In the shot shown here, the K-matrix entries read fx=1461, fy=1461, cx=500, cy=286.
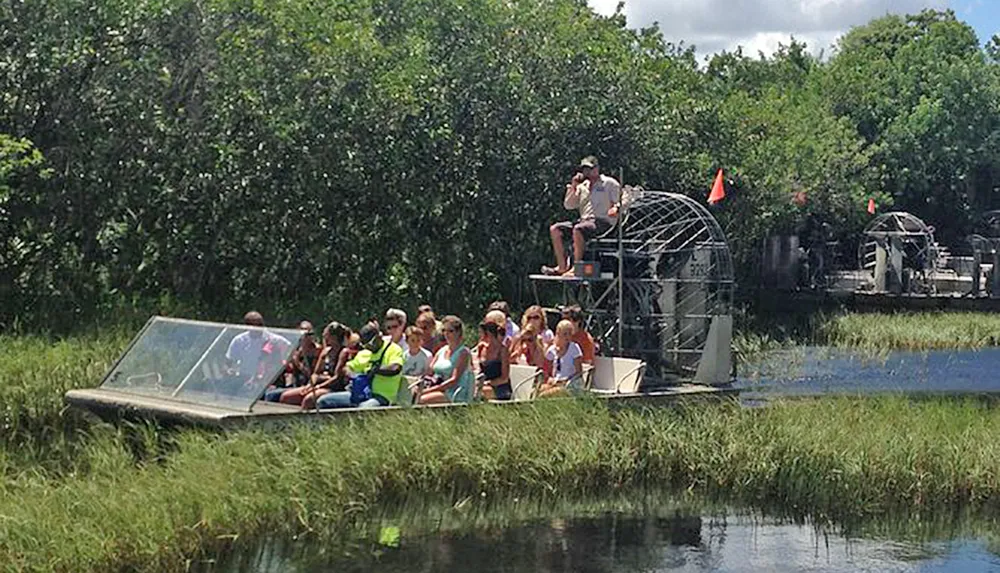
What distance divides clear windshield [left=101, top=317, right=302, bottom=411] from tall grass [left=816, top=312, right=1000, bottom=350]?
20473mm

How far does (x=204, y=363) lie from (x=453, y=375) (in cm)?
242

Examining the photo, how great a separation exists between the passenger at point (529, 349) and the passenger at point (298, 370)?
2.32 m

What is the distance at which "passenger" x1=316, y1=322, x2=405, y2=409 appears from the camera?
1384cm

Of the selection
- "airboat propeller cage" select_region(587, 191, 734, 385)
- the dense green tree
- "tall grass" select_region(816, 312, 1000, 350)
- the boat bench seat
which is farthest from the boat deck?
the dense green tree

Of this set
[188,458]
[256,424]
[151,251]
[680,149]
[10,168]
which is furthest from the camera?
[680,149]

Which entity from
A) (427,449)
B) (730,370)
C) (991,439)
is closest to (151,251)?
(730,370)

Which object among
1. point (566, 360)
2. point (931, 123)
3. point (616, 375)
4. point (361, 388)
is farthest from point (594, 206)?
Result: point (931, 123)

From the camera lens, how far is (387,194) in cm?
2758

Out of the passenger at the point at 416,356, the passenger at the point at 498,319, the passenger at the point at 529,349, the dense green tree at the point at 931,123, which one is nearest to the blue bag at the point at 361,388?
the passenger at the point at 416,356

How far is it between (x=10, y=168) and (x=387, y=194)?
9284mm

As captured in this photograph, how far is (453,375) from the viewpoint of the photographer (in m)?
14.4

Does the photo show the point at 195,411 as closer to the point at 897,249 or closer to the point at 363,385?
the point at 363,385

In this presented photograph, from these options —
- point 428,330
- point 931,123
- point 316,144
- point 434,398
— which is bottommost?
point 434,398

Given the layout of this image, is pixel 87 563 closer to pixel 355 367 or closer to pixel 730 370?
pixel 355 367
